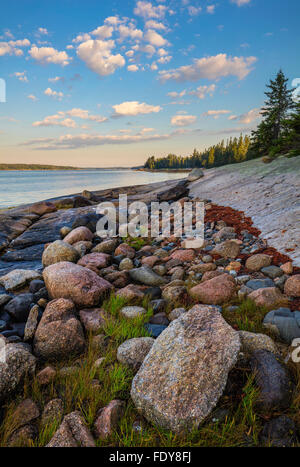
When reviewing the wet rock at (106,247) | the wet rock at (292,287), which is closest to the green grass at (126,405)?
the wet rock at (292,287)

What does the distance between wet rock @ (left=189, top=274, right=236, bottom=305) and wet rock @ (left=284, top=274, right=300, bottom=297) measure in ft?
2.68

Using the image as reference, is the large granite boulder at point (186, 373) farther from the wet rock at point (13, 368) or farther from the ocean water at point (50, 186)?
the ocean water at point (50, 186)

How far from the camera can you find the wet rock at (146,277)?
5262 millimetres

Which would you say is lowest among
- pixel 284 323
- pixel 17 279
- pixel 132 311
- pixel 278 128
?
pixel 17 279

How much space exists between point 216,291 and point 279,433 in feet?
7.59

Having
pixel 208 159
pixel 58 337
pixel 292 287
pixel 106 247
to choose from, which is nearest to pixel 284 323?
pixel 292 287

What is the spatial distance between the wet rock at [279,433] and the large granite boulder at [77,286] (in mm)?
2911

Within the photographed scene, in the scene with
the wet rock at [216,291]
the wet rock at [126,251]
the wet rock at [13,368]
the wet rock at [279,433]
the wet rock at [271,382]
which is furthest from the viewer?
the wet rock at [126,251]

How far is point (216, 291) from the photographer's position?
4219 mm

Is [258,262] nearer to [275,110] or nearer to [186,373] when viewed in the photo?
[186,373]

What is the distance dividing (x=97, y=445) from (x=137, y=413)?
0.43m

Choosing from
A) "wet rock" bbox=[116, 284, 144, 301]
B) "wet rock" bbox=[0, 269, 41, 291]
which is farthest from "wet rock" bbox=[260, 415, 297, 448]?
"wet rock" bbox=[0, 269, 41, 291]

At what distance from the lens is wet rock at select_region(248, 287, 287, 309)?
3.72 meters

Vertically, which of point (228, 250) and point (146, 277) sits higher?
point (228, 250)
